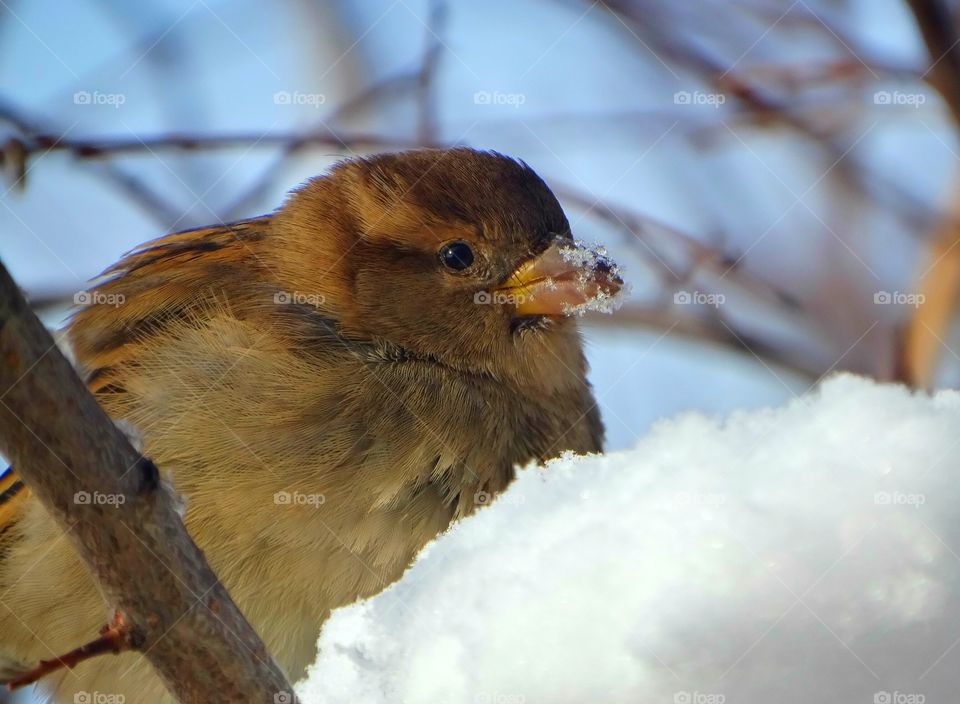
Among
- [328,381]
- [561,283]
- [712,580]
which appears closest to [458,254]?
[561,283]

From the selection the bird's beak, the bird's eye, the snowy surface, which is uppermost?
the bird's eye

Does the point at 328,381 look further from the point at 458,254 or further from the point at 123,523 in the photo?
the point at 123,523

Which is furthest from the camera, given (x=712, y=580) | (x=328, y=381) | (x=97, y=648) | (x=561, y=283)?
(x=561, y=283)

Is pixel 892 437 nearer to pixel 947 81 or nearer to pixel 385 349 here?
pixel 947 81

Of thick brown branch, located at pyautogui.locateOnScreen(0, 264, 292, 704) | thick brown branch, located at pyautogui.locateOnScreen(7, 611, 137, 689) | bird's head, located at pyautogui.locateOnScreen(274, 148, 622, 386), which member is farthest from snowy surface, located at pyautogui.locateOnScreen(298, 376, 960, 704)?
bird's head, located at pyautogui.locateOnScreen(274, 148, 622, 386)

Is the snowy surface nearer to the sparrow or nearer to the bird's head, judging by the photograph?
the sparrow

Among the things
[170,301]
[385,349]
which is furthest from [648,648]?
[170,301]

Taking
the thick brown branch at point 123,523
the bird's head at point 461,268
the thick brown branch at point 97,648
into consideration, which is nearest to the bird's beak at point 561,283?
the bird's head at point 461,268

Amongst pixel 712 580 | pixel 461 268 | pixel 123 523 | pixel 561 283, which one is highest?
pixel 461 268
